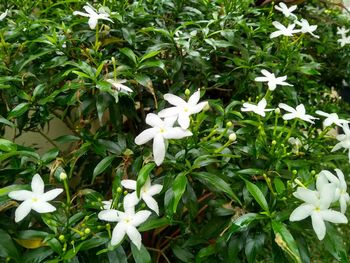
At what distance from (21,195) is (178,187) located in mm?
299

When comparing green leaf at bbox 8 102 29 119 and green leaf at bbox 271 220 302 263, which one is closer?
green leaf at bbox 271 220 302 263

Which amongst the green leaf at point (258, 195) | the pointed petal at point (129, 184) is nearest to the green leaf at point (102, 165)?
the pointed petal at point (129, 184)

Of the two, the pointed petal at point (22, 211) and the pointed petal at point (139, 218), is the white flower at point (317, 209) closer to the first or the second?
the pointed petal at point (139, 218)

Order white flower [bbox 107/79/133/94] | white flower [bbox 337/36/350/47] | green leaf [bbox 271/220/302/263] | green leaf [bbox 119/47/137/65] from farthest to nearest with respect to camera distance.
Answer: white flower [bbox 337/36/350/47]
green leaf [bbox 119/47/137/65]
white flower [bbox 107/79/133/94]
green leaf [bbox 271/220/302/263]

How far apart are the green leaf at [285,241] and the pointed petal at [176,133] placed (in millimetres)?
240

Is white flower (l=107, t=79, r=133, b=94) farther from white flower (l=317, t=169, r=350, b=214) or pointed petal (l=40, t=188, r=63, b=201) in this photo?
white flower (l=317, t=169, r=350, b=214)

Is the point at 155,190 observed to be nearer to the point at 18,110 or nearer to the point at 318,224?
the point at 318,224

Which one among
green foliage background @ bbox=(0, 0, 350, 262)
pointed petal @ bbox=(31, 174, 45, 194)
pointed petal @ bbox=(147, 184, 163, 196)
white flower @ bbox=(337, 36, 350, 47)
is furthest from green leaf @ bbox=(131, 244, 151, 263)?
white flower @ bbox=(337, 36, 350, 47)

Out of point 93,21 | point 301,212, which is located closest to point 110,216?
point 301,212

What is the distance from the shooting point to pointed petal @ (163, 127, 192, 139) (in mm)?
735

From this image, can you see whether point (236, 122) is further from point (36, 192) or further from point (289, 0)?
point (289, 0)

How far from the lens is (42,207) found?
2.41 feet

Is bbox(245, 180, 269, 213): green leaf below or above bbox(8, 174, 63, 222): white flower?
below

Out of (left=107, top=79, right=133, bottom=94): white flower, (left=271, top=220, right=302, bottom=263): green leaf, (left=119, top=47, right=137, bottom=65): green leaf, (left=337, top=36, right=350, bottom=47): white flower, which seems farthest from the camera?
(left=337, top=36, right=350, bottom=47): white flower
